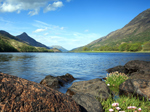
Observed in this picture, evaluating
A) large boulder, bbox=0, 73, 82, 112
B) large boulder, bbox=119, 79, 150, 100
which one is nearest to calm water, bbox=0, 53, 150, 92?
large boulder, bbox=119, 79, 150, 100

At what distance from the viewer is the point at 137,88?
7922 mm

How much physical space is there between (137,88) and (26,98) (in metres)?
7.38

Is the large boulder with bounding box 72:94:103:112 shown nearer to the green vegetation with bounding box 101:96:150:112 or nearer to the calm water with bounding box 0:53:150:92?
the green vegetation with bounding box 101:96:150:112

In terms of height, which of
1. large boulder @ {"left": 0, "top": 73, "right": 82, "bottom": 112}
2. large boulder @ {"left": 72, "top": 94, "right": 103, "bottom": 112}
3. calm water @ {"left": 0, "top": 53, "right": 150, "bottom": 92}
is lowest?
calm water @ {"left": 0, "top": 53, "right": 150, "bottom": 92}

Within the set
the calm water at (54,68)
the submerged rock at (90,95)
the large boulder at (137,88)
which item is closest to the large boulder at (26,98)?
the submerged rock at (90,95)

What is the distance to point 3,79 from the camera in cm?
314

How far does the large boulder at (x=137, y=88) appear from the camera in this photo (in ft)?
24.8

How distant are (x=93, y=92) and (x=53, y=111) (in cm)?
549

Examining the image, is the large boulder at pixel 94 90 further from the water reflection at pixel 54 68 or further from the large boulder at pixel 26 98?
the water reflection at pixel 54 68

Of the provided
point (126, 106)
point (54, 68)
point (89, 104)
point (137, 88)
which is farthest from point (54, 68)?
point (126, 106)

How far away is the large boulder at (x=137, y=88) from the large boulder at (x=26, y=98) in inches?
235

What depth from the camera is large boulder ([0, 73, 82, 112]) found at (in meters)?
2.79

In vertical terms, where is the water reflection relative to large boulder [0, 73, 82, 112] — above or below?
below

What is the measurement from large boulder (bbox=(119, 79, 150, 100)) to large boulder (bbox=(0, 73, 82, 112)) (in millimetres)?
5979
